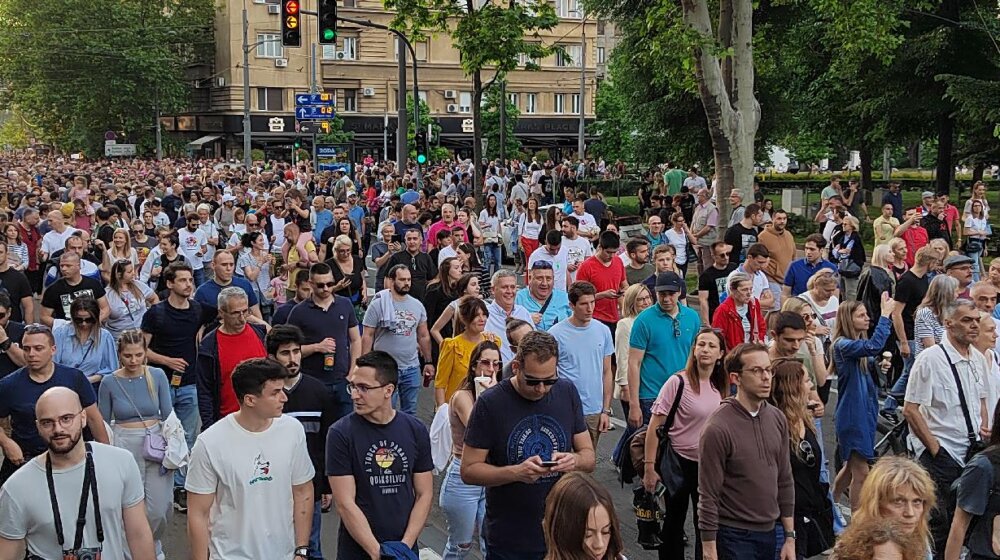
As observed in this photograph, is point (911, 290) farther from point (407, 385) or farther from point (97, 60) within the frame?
point (97, 60)

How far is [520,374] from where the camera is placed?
5.45 m

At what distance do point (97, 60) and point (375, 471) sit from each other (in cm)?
6573

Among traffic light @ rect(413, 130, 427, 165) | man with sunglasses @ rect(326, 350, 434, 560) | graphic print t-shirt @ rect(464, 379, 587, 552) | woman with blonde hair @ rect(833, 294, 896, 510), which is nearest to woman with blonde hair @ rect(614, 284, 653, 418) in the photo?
woman with blonde hair @ rect(833, 294, 896, 510)

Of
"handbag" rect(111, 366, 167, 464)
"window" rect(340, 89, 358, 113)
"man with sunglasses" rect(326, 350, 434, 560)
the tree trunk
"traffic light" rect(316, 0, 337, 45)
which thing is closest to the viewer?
"man with sunglasses" rect(326, 350, 434, 560)

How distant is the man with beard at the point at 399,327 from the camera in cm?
960

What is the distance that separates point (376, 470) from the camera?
5.38 m

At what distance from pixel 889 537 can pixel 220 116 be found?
67000 millimetres

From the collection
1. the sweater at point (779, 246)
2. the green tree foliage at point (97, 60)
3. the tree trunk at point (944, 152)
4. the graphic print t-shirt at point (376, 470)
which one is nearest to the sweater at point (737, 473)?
the graphic print t-shirt at point (376, 470)

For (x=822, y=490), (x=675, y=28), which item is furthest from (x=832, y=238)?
(x=822, y=490)

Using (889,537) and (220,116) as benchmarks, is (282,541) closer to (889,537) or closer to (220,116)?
(889,537)

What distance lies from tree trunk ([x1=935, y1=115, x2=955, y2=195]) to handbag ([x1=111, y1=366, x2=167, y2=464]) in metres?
28.0

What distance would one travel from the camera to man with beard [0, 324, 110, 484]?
22.2ft

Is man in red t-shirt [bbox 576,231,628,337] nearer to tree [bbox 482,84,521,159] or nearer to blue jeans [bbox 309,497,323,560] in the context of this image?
blue jeans [bbox 309,497,323,560]

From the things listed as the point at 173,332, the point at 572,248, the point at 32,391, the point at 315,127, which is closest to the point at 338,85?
the point at 315,127
